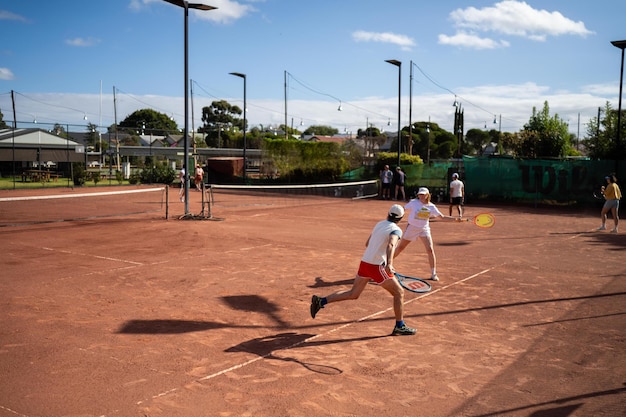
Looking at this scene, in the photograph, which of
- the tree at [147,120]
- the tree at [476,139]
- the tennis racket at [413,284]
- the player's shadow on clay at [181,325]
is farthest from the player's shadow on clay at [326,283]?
the tree at [147,120]

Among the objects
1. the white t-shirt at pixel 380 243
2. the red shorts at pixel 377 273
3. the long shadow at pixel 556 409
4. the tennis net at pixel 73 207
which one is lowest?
the long shadow at pixel 556 409

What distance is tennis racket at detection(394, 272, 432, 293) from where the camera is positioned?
404 inches

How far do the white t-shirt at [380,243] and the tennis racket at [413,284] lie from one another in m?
2.69

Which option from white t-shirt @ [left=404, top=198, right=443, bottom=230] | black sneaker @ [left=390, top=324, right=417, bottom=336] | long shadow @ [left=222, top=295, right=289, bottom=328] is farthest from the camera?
white t-shirt @ [left=404, top=198, right=443, bottom=230]

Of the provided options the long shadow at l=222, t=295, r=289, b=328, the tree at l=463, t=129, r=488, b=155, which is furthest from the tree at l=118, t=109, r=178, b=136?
the long shadow at l=222, t=295, r=289, b=328

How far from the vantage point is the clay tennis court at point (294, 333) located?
18.7ft

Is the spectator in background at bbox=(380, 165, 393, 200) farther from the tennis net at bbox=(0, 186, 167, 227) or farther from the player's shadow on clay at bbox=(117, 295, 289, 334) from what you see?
the player's shadow on clay at bbox=(117, 295, 289, 334)

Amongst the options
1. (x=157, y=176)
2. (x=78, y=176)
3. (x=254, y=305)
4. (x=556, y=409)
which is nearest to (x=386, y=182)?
(x=157, y=176)

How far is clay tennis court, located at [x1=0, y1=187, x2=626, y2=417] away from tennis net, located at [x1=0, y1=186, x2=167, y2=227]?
623 centimetres

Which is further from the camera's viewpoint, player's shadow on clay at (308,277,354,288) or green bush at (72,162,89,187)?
green bush at (72,162,89,187)

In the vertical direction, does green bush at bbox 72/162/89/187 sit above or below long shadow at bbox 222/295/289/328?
above

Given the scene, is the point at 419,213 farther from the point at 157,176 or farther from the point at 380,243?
the point at 157,176

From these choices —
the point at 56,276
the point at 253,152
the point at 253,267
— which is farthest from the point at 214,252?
the point at 253,152

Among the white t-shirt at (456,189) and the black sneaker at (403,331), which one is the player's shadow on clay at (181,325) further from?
the white t-shirt at (456,189)
